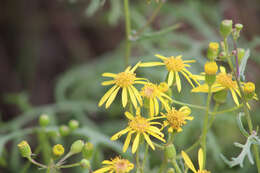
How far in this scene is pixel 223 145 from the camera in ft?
10.6

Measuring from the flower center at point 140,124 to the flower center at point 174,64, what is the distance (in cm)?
36

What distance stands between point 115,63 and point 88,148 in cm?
205

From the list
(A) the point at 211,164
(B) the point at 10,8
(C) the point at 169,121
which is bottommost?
(A) the point at 211,164

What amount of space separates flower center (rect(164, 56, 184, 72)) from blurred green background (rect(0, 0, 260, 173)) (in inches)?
40.8

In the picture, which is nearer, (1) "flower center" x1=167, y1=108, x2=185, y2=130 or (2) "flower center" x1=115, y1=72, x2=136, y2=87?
(1) "flower center" x1=167, y1=108, x2=185, y2=130

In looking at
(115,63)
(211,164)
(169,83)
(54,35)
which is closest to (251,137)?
(169,83)

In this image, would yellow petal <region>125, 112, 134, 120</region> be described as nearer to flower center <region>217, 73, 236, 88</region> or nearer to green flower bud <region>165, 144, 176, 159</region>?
green flower bud <region>165, 144, 176, 159</region>

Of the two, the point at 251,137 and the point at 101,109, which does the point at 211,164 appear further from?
the point at 251,137

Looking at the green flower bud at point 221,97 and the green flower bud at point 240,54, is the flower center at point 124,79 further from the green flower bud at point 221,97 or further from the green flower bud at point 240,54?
the green flower bud at point 240,54

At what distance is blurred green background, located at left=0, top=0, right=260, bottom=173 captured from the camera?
314 cm

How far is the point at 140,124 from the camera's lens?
1.54 m

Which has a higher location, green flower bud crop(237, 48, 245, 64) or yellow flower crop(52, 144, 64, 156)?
green flower bud crop(237, 48, 245, 64)

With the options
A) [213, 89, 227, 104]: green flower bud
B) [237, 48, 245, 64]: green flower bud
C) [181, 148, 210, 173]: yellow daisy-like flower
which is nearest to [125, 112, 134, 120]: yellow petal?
[181, 148, 210, 173]: yellow daisy-like flower

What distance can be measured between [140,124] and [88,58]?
3098mm
